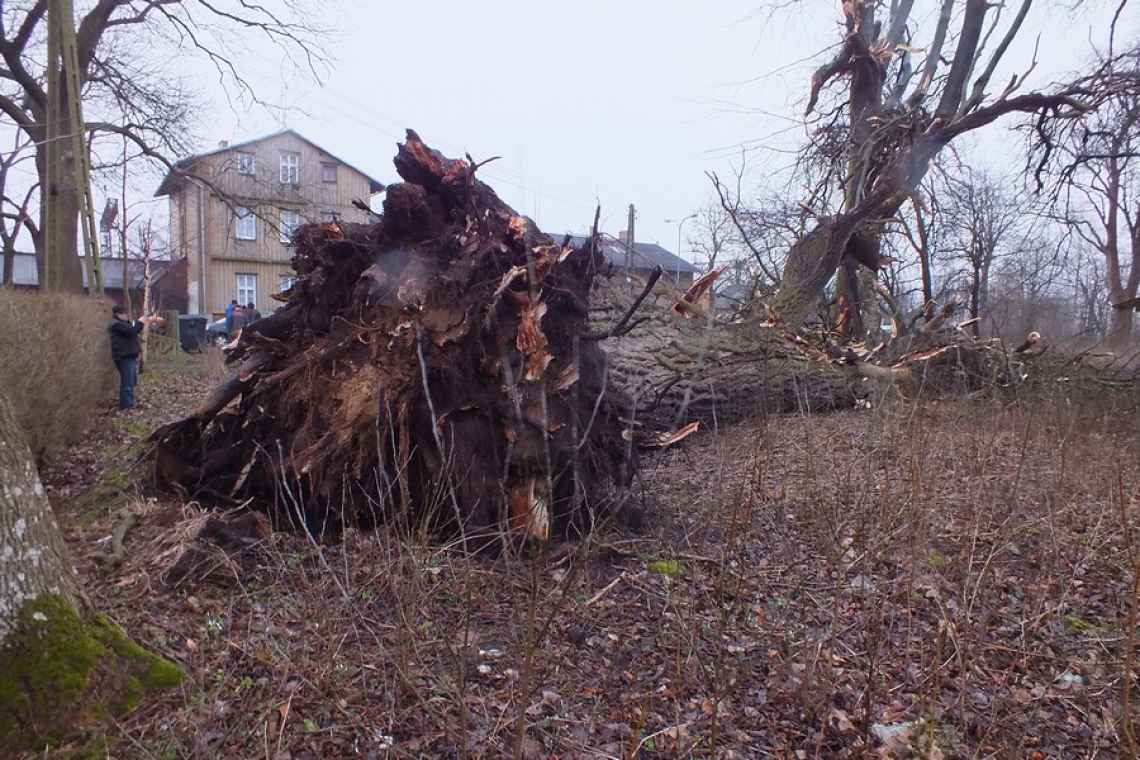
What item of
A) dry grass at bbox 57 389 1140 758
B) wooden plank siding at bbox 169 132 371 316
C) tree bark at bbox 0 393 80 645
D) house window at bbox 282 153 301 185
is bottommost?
dry grass at bbox 57 389 1140 758

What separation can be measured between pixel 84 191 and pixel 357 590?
10.2m

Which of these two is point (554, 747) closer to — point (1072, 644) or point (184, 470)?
point (1072, 644)

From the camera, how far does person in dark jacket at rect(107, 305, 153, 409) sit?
8.57m

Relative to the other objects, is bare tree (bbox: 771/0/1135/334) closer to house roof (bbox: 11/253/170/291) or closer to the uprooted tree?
the uprooted tree

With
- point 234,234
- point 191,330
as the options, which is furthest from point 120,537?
point 234,234

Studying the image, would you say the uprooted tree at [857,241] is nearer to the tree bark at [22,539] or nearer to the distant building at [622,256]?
the distant building at [622,256]

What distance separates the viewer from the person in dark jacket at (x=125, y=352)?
8.57 metres

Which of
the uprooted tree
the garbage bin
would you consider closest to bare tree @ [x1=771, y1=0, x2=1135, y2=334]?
the uprooted tree

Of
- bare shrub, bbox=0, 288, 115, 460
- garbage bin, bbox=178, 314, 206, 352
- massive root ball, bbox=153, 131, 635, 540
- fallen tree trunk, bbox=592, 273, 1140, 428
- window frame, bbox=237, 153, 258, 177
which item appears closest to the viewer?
massive root ball, bbox=153, 131, 635, 540

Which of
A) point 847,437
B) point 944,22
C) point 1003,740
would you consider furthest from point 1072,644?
point 944,22

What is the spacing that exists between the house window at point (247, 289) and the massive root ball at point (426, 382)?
2671 cm

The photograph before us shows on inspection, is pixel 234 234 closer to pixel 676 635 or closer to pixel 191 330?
pixel 191 330

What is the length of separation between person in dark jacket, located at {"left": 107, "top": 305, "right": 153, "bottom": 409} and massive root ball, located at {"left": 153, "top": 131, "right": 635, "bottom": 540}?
4.75m

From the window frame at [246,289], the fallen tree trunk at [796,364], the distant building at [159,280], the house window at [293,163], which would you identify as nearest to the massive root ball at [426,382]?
the fallen tree trunk at [796,364]
